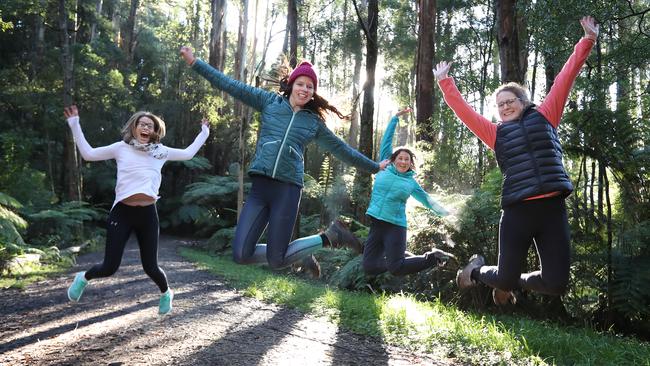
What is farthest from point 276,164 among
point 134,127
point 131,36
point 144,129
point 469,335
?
point 131,36

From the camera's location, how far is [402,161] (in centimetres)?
573

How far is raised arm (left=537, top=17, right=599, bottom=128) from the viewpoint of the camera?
3.93 metres

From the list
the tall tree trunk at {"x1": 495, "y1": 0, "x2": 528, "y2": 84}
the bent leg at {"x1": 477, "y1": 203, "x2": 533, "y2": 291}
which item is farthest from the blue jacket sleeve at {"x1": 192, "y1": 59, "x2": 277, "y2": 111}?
the tall tree trunk at {"x1": 495, "y1": 0, "x2": 528, "y2": 84}

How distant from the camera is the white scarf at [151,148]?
4.59 metres

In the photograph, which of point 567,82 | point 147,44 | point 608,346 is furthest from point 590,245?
point 147,44

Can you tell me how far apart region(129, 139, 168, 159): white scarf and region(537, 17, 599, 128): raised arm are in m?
3.40

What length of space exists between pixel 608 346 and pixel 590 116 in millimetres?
3442

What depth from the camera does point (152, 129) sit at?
4703 mm

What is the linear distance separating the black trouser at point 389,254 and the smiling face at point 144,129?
264 centimetres

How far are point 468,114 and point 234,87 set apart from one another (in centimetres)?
216

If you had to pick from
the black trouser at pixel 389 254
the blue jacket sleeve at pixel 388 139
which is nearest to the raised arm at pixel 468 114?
the blue jacket sleeve at pixel 388 139

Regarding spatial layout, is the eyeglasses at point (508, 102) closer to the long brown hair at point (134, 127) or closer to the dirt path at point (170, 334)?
the dirt path at point (170, 334)

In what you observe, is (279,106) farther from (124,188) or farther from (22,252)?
(22,252)

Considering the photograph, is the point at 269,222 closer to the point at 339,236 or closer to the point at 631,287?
the point at 339,236
